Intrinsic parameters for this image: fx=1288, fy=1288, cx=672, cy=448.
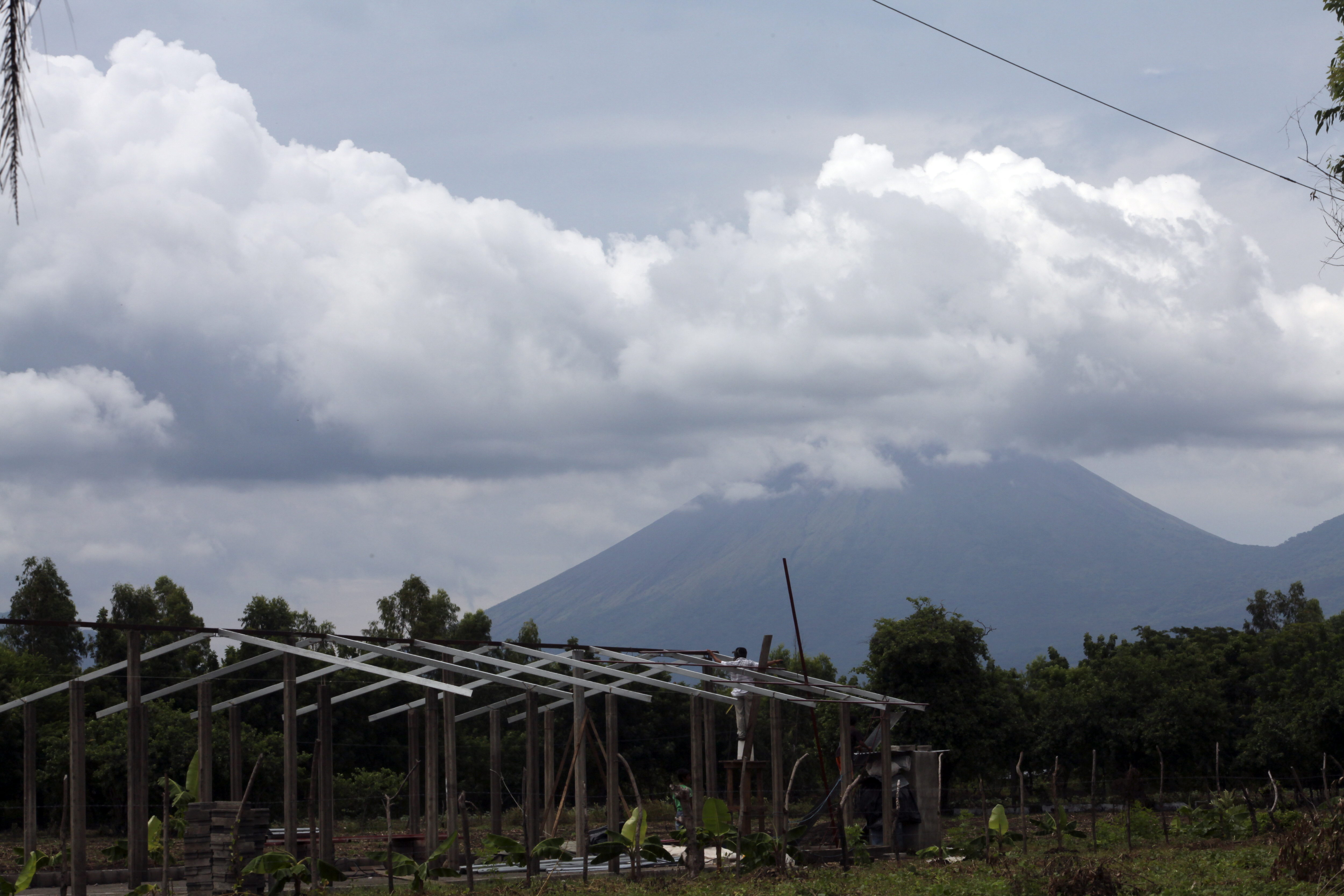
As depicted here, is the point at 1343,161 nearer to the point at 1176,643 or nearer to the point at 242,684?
the point at 242,684

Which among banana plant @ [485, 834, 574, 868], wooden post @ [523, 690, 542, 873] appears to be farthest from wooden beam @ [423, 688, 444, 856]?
banana plant @ [485, 834, 574, 868]

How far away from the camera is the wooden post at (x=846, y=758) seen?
18.0m

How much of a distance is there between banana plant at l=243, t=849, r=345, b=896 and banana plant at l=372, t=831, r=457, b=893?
1129mm

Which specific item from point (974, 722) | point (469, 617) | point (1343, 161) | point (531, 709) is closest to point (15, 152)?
point (1343, 161)

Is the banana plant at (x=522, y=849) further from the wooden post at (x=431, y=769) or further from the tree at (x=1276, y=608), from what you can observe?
the tree at (x=1276, y=608)

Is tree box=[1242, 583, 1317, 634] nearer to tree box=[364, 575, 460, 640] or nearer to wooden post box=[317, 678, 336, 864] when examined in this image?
tree box=[364, 575, 460, 640]

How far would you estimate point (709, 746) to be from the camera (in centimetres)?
2088

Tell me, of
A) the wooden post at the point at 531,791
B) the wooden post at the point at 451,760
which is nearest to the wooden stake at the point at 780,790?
the wooden post at the point at 531,791

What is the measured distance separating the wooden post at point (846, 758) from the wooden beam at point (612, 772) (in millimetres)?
3224

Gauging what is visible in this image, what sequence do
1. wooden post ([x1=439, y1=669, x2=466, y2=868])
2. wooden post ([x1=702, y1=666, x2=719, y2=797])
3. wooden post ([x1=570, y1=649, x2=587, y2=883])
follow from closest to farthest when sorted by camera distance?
wooden post ([x1=439, y1=669, x2=466, y2=868]) < wooden post ([x1=570, y1=649, x2=587, y2=883]) < wooden post ([x1=702, y1=666, x2=719, y2=797])

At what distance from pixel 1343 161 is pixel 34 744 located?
A: 16525 mm

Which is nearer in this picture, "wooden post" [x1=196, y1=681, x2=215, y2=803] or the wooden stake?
the wooden stake

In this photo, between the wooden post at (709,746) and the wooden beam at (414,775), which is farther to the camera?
the wooden post at (709,746)

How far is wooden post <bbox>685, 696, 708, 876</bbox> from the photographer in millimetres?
15367
